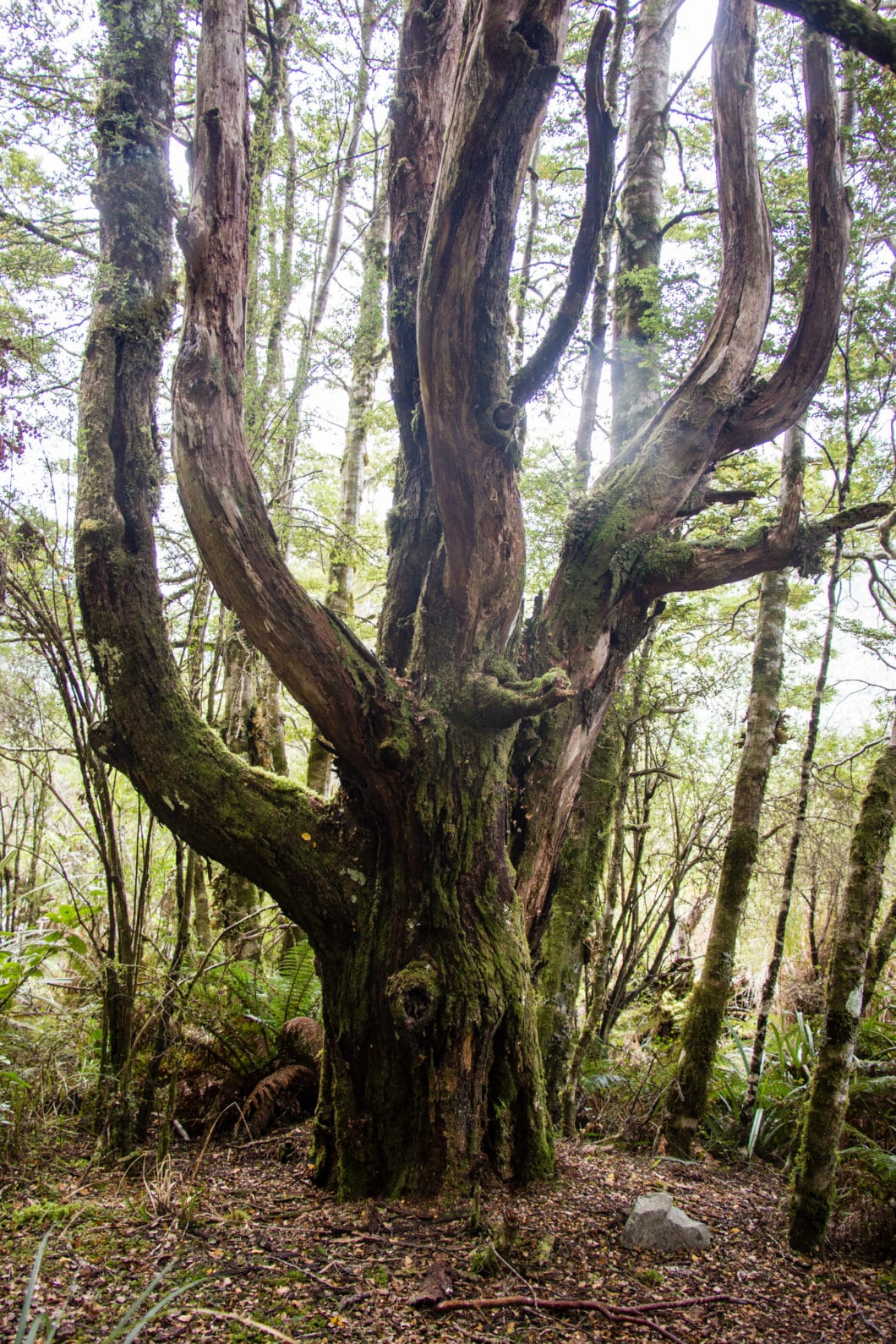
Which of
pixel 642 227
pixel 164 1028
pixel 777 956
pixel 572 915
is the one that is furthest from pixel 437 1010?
pixel 642 227

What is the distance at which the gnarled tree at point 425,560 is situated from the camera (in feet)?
10.1

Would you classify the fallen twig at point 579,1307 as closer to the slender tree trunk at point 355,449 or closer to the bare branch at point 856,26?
the bare branch at point 856,26

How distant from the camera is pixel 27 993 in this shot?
438cm

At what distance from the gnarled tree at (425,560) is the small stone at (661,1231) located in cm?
47

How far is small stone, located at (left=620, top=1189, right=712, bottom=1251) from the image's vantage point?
2.90 m

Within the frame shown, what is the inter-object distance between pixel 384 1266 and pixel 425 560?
2934mm

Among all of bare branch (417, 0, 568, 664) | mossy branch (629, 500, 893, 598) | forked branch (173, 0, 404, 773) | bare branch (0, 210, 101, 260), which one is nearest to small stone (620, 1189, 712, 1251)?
forked branch (173, 0, 404, 773)

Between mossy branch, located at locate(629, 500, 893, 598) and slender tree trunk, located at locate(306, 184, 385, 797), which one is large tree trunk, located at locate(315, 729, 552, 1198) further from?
slender tree trunk, located at locate(306, 184, 385, 797)

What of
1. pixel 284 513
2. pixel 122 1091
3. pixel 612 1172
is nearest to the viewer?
pixel 122 1091

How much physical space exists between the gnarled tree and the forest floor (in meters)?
0.32

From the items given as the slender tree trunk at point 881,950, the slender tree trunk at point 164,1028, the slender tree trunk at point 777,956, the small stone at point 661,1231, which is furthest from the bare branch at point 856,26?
the slender tree trunk at point 881,950

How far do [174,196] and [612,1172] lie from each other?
523 cm

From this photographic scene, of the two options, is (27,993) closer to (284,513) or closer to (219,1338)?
(219,1338)

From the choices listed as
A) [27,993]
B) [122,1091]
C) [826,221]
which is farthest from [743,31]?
[27,993]
